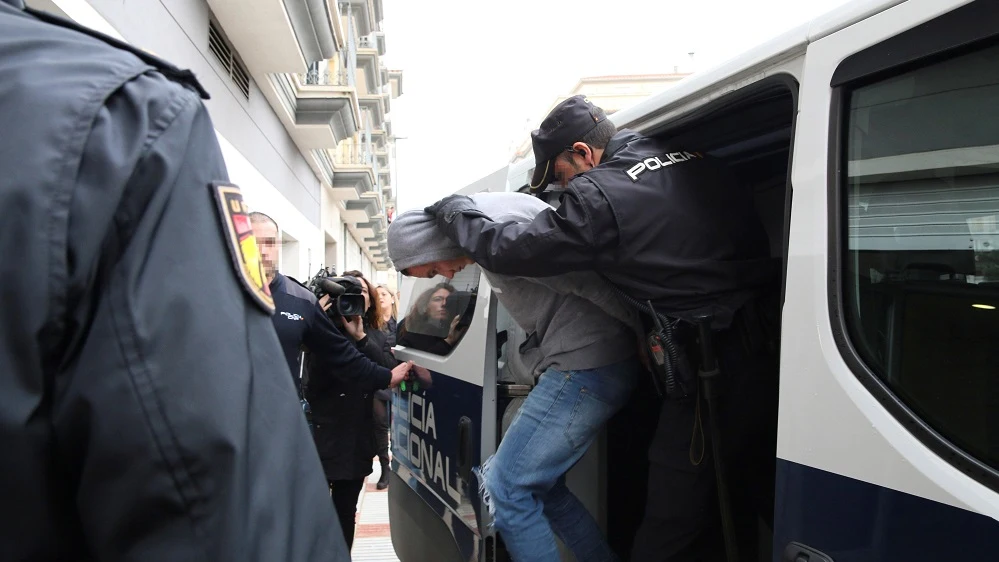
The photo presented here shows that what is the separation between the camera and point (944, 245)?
1204 millimetres

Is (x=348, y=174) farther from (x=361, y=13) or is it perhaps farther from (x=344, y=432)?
(x=344, y=432)

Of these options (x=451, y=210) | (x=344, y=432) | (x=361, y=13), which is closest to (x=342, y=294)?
(x=344, y=432)

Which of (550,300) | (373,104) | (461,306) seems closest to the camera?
(550,300)

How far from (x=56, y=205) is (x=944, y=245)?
132cm

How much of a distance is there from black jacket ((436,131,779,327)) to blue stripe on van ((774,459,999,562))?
58 centimetres

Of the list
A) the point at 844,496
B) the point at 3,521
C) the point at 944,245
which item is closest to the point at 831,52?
the point at 944,245

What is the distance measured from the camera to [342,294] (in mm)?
3473

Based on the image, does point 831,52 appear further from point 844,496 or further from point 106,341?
point 106,341

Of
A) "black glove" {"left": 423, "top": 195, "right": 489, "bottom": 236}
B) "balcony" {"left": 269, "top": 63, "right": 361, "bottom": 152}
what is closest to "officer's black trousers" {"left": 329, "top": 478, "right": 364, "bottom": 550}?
"black glove" {"left": 423, "top": 195, "right": 489, "bottom": 236}

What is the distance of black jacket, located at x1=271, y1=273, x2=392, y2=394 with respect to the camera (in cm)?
310

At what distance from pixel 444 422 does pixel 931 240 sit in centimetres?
194

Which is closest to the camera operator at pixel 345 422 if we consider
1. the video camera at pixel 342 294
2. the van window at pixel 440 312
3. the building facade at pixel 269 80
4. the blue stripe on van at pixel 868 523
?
the video camera at pixel 342 294

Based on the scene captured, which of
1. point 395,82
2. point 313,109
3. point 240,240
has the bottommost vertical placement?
point 240,240

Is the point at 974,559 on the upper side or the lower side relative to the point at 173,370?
lower
